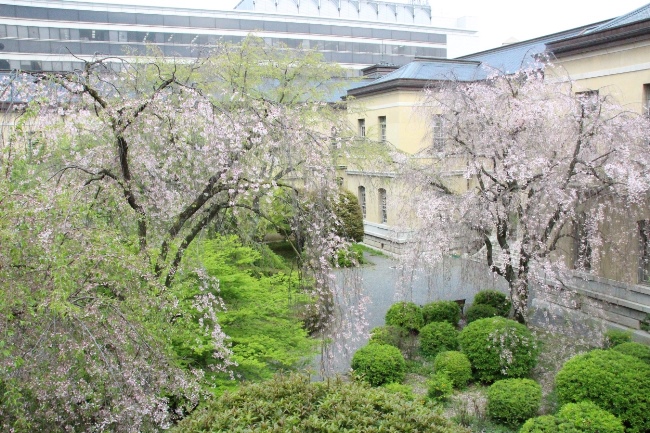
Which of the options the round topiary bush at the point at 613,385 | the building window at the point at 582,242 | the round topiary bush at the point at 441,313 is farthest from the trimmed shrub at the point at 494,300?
the round topiary bush at the point at 613,385

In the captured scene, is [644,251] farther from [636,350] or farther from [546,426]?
[546,426]

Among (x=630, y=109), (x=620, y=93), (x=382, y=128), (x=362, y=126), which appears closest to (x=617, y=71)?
(x=620, y=93)

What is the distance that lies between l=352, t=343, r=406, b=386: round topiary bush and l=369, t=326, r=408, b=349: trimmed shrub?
44.9 inches

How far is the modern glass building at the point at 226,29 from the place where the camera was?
33.6 m

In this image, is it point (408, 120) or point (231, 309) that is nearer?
point (231, 309)

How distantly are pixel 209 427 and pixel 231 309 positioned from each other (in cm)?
409

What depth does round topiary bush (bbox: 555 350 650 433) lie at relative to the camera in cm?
923

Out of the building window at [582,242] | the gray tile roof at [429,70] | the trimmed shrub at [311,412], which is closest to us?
the trimmed shrub at [311,412]

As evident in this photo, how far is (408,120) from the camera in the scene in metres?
23.0

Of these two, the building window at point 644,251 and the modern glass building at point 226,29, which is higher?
the modern glass building at point 226,29

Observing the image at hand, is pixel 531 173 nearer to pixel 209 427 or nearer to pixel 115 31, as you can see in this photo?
pixel 209 427

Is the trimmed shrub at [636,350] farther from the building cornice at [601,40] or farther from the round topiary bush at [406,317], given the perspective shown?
the building cornice at [601,40]

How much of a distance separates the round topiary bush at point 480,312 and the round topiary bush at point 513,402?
14.0 feet

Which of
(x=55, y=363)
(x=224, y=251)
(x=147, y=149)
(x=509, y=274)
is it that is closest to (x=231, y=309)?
(x=224, y=251)
